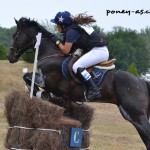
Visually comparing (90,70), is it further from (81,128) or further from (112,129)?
(112,129)

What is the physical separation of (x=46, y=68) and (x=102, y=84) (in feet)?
3.42

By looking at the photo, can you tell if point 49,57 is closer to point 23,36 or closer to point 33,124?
point 23,36

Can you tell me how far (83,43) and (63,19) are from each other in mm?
549

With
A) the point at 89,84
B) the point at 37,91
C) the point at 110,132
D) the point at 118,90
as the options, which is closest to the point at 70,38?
the point at 89,84

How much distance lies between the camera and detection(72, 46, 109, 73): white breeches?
35.3 ft

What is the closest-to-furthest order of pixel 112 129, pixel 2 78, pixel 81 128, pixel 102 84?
pixel 81 128
pixel 102 84
pixel 112 129
pixel 2 78

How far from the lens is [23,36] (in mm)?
11523

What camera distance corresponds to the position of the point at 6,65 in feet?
142

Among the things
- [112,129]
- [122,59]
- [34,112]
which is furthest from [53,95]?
[122,59]

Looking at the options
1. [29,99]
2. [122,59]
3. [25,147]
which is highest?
[29,99]

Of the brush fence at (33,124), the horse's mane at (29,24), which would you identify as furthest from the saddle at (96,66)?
the brush fence at (33,124)

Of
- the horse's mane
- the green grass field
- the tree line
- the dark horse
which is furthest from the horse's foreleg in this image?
the tree line

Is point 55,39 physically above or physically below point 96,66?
above

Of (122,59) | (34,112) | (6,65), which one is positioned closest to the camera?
(34,112)
